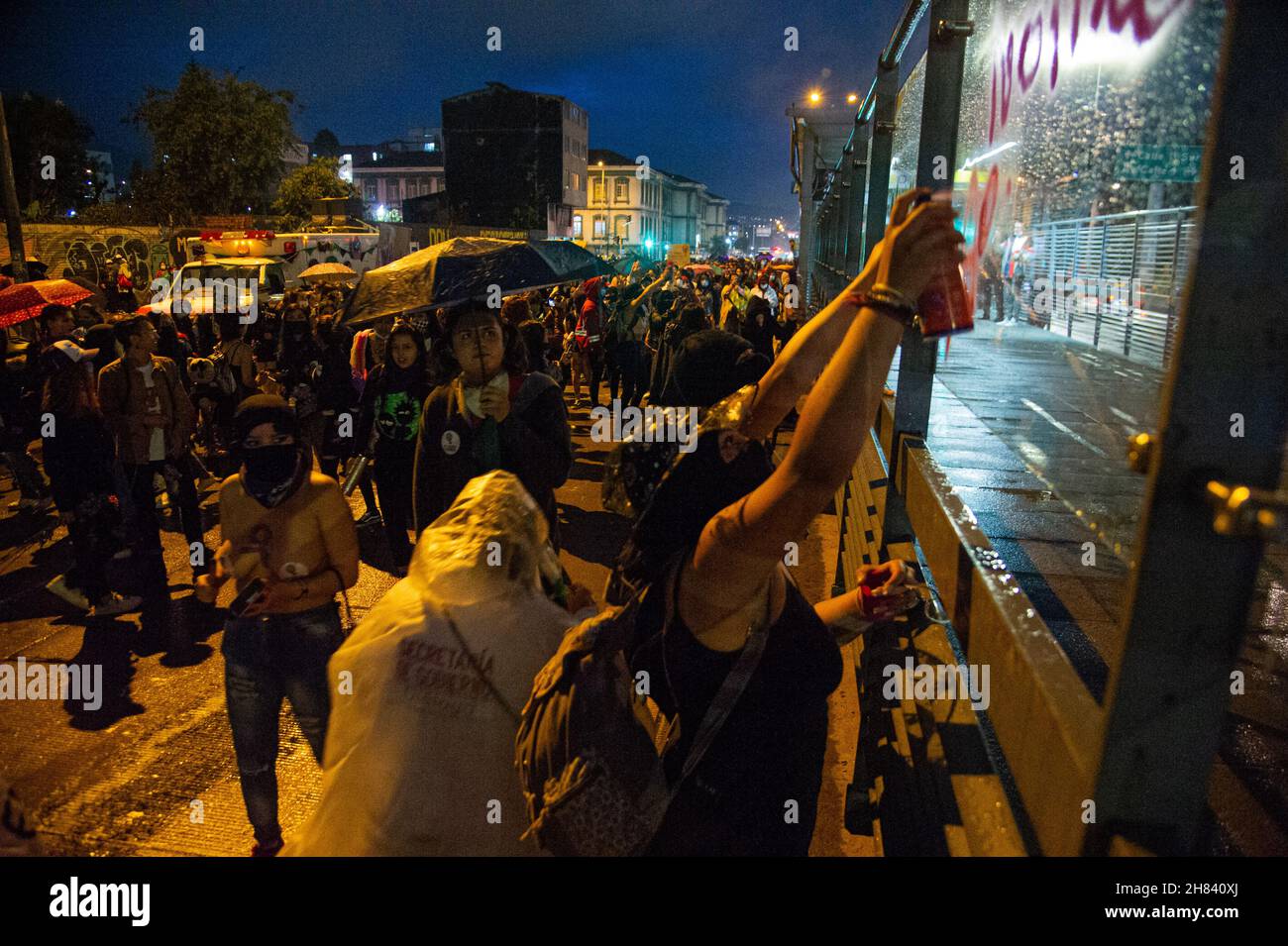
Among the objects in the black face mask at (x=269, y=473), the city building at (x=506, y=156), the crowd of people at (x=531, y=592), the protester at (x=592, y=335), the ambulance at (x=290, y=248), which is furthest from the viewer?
the city building at (x=506, y=156)

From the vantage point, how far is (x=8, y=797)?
183 centimetres

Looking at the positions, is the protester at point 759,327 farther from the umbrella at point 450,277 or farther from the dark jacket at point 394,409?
the umbrella at point 450,277

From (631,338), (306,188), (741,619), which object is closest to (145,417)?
(741,619)

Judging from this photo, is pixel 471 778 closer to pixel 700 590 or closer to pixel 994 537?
pixel 700 590

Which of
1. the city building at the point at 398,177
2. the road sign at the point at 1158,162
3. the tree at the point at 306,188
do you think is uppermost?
the city building at the point at 398,177

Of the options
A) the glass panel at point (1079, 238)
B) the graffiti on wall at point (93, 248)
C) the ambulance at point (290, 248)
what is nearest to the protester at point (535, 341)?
the glass panel at point (1079, 238)

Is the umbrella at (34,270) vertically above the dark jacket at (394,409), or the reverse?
the umbrella at (34,270)

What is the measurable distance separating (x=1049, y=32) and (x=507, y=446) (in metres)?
2.81

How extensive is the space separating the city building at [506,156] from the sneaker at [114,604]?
6566 cm

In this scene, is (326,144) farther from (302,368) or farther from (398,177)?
(302,368)

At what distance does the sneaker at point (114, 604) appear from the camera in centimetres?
589

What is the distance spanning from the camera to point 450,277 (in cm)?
423

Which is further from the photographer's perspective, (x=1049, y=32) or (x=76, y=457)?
(x=76, y=457)
